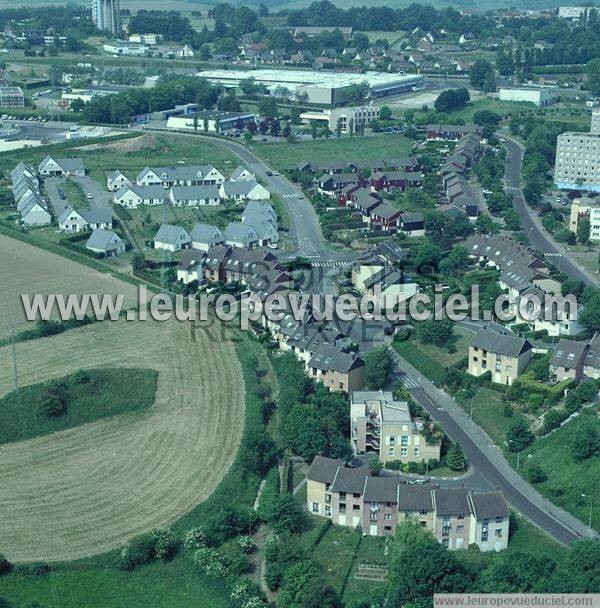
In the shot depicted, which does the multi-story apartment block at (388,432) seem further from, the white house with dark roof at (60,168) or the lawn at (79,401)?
the white house with dark roof at (60,168)

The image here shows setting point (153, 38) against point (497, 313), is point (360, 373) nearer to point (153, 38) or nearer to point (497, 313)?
point (497, 313)

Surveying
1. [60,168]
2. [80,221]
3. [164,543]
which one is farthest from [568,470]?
[60,168]

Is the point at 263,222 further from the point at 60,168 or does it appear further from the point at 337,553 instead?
the point at 337,553

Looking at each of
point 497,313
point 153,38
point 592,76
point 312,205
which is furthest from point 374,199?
point 153,38

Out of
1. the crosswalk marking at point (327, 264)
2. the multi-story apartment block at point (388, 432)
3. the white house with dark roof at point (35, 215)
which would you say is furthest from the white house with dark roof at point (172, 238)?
the multi-story apartment block at point (388, 432)

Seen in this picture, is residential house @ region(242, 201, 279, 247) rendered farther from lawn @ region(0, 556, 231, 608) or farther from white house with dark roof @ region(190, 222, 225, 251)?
lawn @ region(0, 556, 231, 608)

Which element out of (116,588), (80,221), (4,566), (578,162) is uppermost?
(578,162)

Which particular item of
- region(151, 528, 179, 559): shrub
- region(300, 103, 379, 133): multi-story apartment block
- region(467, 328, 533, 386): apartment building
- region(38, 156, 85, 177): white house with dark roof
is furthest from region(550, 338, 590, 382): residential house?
region(300, 103, 379, 133): multi-story apartment block
